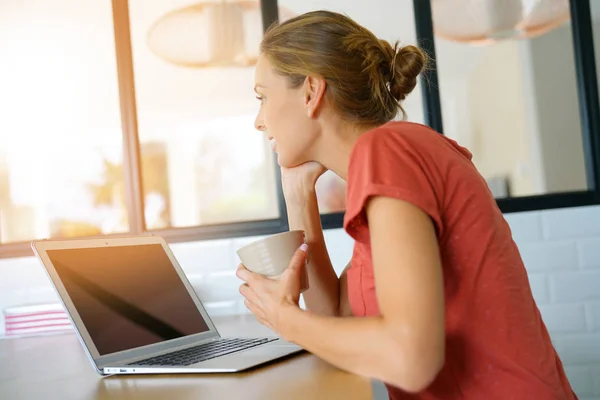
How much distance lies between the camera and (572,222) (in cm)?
217

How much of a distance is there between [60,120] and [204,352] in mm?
1698

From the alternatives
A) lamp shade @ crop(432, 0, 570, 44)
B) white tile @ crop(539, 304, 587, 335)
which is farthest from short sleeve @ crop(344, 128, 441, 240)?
lamp shade @ crop(432, 0, 570, 44)

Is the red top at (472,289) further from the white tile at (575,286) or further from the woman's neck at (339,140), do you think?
the white tile at (575,286)

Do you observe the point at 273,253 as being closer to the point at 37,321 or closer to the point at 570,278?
the point at 37,321

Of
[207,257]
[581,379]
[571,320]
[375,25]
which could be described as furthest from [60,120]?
[581,379]

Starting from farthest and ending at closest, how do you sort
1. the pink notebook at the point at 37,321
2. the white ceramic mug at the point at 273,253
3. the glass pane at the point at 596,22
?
the glass pane at the point at 596,22 → the pink notebook at the point at 37,321 → the white ceramic mug at the point at 273,253

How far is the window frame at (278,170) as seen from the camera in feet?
7.30

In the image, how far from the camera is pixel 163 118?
2.50 metres

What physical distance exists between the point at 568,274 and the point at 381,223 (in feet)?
5.08

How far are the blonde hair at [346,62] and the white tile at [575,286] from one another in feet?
3.92

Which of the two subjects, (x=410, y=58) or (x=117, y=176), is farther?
(x=117, y=176)

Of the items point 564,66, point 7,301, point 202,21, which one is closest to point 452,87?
point 564,66

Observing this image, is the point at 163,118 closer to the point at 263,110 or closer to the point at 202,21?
the point at 202,21

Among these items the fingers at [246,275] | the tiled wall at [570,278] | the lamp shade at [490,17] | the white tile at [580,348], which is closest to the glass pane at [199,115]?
the tiled wall at [570,278]
